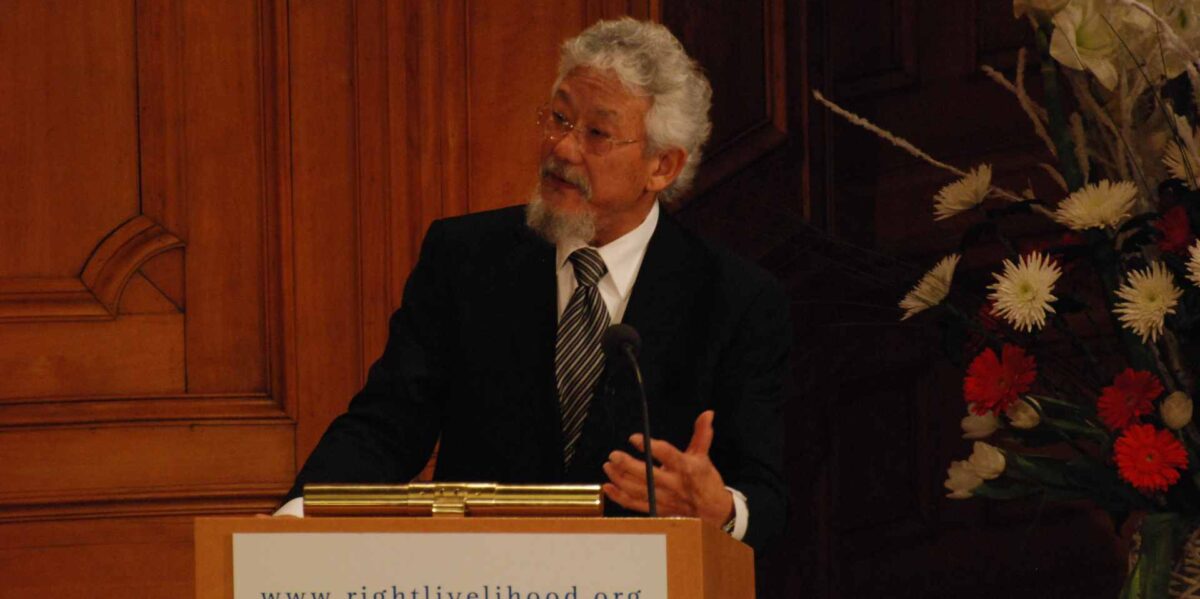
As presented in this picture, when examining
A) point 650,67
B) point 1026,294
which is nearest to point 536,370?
point 650,67

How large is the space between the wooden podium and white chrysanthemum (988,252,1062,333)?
2.21 ft

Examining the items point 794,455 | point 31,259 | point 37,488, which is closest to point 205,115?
point 31,259

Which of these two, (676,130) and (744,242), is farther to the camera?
(744,242)

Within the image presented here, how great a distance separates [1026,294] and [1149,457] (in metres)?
0.27

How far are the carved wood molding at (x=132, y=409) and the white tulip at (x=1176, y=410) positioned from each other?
1.75m

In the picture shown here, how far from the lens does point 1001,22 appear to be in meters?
3.56

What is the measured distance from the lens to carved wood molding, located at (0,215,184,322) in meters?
3.25

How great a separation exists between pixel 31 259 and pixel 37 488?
1.48 ft

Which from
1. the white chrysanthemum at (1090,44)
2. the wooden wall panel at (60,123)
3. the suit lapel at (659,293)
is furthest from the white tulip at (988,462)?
the wooden wall panel at (60,123)

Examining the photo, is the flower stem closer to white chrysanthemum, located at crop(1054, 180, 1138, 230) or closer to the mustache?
white chrysanthemum, located at crop(1054, 180, 1138, 230)

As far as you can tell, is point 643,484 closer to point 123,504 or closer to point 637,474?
point 637,474

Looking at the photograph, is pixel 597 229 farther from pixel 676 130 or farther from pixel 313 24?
pixel 313 24

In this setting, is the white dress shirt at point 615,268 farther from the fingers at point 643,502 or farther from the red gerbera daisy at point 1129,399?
the red gerbera daisy at point 1129,399

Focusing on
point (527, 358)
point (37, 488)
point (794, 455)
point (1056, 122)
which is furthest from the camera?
point (794, 455)
